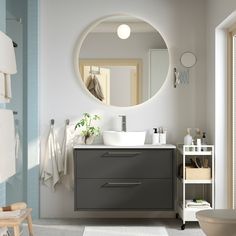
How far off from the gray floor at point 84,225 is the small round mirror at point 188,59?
4.91 feet

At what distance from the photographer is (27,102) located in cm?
519

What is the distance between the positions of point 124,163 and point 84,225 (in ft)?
2.28

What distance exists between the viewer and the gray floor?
15.3 feet

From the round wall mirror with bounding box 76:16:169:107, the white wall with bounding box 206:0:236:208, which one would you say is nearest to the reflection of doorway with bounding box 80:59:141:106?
the round wall mirror with bounding box 76:16:169:107

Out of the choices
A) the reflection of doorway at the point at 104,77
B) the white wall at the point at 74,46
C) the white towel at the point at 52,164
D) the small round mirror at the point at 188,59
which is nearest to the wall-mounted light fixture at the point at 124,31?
the white wall at the point at 74,46

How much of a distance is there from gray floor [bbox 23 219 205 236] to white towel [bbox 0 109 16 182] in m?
1.07

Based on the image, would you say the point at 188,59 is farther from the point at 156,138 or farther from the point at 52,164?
the point at 52,164

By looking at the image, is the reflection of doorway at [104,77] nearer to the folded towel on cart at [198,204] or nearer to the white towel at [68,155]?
the white towel at [68,155]

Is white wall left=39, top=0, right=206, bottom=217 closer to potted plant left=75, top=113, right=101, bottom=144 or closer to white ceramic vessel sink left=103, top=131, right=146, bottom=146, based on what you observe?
potted plant left=75, top=113, right=101, bottom=144

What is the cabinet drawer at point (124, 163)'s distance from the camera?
16.0 ft

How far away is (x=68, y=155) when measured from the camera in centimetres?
529

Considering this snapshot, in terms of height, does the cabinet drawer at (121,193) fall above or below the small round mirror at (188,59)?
below

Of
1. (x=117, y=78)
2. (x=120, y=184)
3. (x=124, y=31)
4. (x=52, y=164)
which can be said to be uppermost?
(x=124, y=31)

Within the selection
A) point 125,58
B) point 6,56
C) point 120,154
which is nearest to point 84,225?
point 120,154
